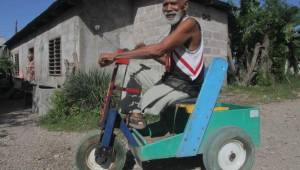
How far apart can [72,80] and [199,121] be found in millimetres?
4875

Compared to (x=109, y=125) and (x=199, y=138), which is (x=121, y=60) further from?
(x=199, y=138)

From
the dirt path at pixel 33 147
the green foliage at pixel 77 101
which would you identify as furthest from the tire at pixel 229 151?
the green foliage at pixel 77 101

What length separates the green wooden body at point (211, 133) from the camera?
2.98 m

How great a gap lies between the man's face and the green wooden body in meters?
1.04

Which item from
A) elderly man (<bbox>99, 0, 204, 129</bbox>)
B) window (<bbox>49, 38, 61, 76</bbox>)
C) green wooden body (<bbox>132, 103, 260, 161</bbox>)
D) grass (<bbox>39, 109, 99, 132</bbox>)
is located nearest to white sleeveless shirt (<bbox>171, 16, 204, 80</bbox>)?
elderly man (<bbox>99, 0, 204, 129</bbox>)

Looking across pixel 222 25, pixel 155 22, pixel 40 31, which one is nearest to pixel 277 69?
pixel 222 25

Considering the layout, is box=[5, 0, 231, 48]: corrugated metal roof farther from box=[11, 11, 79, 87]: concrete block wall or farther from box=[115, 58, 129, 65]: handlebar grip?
box=[115, 58, 129, 65]: handlebar grip

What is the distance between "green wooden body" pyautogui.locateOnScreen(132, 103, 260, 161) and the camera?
298 centimetres

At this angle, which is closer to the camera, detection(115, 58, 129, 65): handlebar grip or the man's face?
detection(115, 58, 129, 65): handlebar grip

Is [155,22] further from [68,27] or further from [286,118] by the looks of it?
[286,118]

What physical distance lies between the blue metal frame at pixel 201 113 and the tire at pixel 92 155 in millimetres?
646

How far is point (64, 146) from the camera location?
4.80 m

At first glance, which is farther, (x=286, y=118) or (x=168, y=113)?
(x=286, y=118)

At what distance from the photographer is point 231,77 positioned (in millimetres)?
12562
